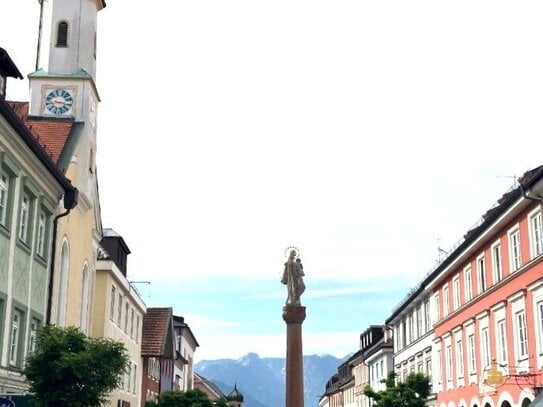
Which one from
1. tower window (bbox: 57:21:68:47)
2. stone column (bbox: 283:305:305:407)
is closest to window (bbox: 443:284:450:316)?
stone column (bbox: 283:305:305:407)

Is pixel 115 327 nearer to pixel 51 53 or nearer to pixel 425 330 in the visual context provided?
pixel 51 53

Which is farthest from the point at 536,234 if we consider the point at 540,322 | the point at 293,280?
the point at 293,280

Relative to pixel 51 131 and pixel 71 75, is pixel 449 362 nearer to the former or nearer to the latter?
pixel 51 131

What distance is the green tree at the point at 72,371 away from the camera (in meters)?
21.7

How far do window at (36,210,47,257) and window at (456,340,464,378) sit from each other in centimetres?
2271

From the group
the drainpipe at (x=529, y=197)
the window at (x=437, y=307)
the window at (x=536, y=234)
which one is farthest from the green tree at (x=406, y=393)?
the drainpipe at (x=529, y=197)

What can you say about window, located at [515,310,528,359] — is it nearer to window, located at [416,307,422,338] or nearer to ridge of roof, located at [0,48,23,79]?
ridge of roof, located at [0,48,23,79]

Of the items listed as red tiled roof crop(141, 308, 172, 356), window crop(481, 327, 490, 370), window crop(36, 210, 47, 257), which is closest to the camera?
window crop(36, 210, 47, 257)

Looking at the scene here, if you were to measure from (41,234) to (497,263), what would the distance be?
61.6 feet

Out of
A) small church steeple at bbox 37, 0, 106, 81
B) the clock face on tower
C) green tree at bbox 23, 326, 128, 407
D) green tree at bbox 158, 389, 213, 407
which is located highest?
small church steeple at bbox 37, 0, 106, 81

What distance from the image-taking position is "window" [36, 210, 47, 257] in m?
28.4

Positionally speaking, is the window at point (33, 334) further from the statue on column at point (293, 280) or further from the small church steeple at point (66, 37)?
the small church steeple at point (66, 37)

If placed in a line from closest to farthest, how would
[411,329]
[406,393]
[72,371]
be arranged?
[72,371] < [406,393] < [411,329]

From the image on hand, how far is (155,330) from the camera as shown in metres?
60.8
